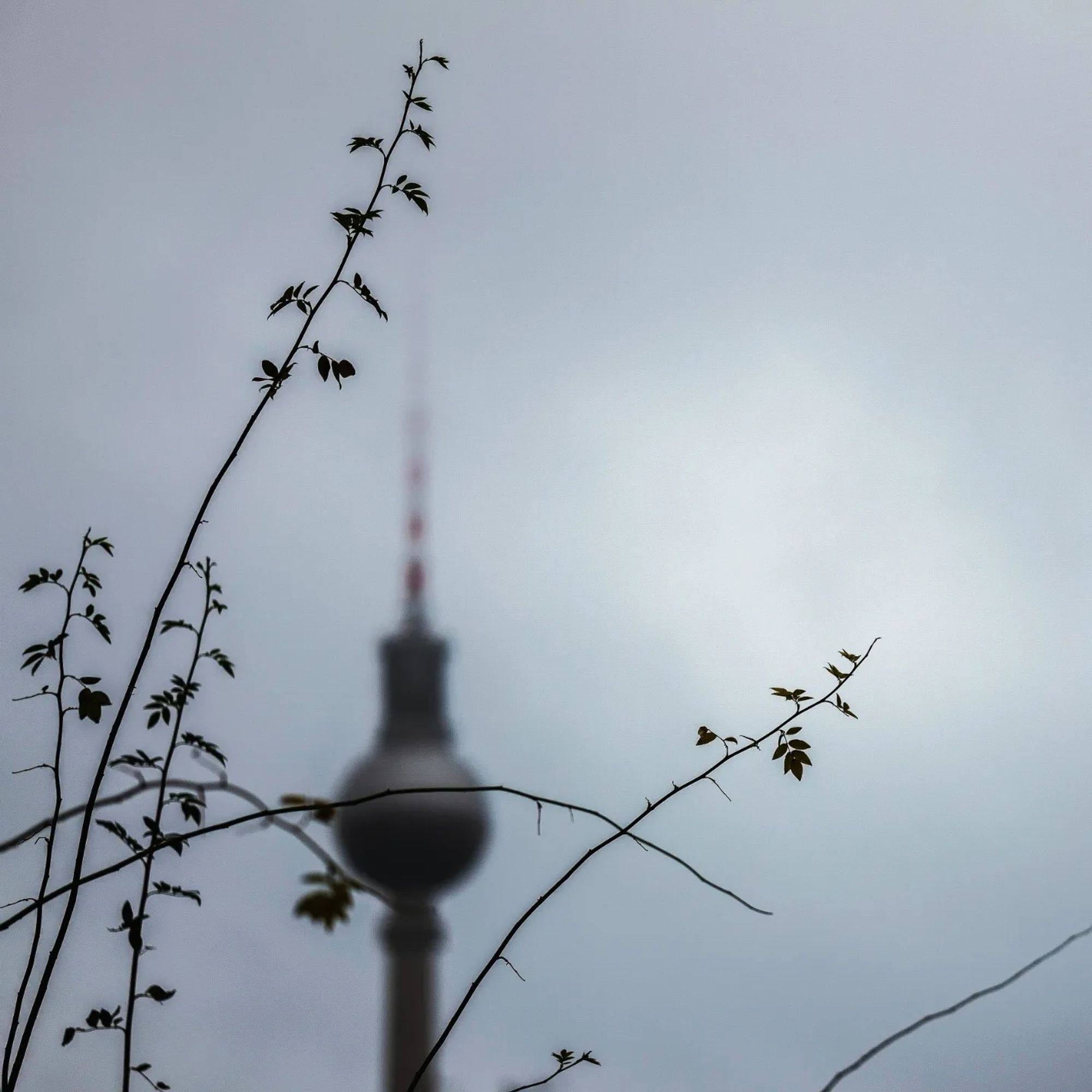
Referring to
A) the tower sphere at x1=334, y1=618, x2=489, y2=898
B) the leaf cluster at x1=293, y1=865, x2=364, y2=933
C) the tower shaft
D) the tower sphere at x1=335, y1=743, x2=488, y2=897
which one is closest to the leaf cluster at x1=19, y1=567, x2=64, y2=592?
the leaf cluster at x1=293, y1=865, x2=364, y2=933

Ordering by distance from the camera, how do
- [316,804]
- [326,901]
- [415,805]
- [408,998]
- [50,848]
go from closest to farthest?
[326,901]
[316,804]
[50,848]
[415,805]
[408,998]

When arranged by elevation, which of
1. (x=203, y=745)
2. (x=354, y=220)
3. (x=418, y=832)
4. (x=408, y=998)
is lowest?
(x=203, y=745)

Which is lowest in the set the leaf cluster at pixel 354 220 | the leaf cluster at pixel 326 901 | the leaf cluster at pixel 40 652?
the leaf cluster at pixel 326 901

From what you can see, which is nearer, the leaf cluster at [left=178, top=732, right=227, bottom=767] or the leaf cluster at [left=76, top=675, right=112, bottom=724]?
the leaf cluster at [left=76, top=675, right=112, bottom=724]

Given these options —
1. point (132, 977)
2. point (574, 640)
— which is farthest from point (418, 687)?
point (132, 977)

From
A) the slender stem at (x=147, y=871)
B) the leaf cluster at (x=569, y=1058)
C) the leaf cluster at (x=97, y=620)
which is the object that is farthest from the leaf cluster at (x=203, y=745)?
the leaf cluster at (x=569, y=1058)

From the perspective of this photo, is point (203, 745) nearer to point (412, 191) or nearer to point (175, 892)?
point (175, 892)

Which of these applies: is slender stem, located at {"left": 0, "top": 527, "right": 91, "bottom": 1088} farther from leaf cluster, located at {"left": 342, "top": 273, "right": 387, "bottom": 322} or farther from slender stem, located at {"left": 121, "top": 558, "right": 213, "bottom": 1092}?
leaf cluster, located at {"left": 342, "top": 273, "right": 387, "bottom": 322}

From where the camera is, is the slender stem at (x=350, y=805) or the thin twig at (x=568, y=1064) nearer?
the slender stem at (x=350, y=805)

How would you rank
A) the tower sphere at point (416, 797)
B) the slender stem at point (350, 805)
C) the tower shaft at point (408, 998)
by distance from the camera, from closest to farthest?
the slender stem at point (350, 805)
the tower sphere at point (416, 797)
the tower shaft at point (408, 998)

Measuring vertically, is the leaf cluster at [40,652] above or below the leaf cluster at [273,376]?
below

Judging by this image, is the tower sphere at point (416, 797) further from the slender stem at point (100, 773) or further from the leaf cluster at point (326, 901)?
the leaf cluster at point (326, 901)

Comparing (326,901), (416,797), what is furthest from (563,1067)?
(416,797)

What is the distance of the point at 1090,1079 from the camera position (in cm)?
188
